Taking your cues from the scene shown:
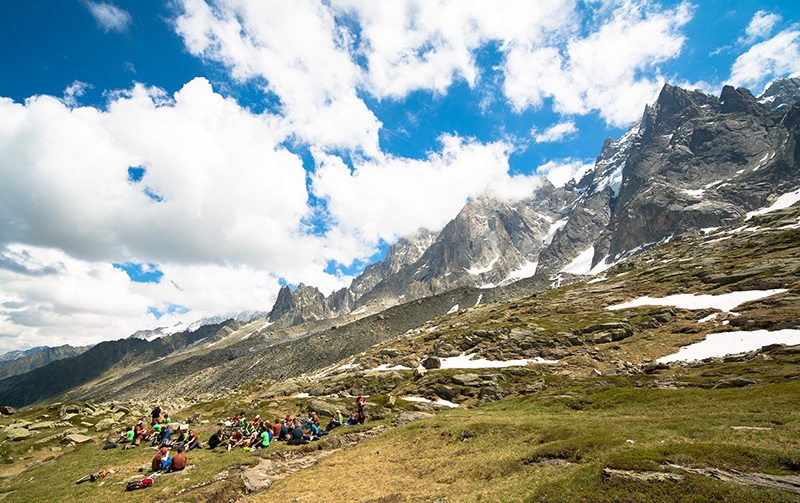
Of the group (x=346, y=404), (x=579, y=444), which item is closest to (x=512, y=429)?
(x=579, y=444)

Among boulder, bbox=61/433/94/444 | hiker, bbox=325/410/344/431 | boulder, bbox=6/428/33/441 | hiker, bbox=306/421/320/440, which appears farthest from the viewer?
boulder, bbox=6/428/33/441

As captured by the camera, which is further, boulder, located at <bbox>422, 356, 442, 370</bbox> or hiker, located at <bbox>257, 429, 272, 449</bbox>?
boulder, located at <bbox>422, 356, 442, 370</bbox>

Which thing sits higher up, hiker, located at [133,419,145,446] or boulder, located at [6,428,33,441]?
boulder, located at [6,428,33,441]

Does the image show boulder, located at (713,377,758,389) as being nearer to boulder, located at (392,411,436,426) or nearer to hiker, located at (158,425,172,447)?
boulder, located at (392,411,436,426)

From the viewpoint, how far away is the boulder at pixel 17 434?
40.0m

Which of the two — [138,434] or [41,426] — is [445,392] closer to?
[138,434]

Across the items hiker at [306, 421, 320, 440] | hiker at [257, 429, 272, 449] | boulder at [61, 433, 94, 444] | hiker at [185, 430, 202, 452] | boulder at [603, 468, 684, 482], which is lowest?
hiker at [306, 421, 320, 440]

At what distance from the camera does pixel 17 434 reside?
40.3m

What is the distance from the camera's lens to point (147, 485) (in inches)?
892

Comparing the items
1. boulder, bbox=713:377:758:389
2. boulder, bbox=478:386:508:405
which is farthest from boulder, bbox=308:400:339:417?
boulder, bbox=713:377:758:389

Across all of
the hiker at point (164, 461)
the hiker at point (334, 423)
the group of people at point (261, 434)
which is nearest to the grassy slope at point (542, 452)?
the group of people at point (261, 434)

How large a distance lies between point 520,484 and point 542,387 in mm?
32318

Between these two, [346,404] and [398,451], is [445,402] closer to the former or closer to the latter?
[346,404]

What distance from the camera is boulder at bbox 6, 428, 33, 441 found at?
40031 millimetres
